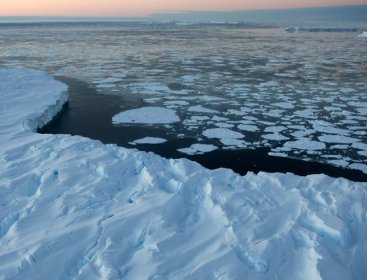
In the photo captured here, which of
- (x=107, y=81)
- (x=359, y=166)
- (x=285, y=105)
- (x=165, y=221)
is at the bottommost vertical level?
(x=107, y=81)

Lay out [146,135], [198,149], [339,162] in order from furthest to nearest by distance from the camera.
A: 1. [146,135]
2. [198,149]
3. [339,162]

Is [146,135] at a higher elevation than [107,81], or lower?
higher

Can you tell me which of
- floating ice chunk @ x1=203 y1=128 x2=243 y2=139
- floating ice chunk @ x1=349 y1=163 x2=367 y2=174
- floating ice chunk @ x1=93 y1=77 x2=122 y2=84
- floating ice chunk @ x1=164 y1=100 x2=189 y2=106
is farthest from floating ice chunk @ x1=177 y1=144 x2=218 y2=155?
floating ice chunk @ x1=93 y1=77 x2=122 y2=84

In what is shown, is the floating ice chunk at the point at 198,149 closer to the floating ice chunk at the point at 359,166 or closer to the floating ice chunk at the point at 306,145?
the floating ice chunk at the point at 306,145

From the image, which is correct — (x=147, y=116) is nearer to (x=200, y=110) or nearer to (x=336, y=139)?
(x=200, y=110)

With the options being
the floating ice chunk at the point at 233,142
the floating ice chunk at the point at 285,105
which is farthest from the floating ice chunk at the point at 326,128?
the floating ice chunk at the point at 233,142

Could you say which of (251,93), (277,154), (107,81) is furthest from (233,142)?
(107,81)
